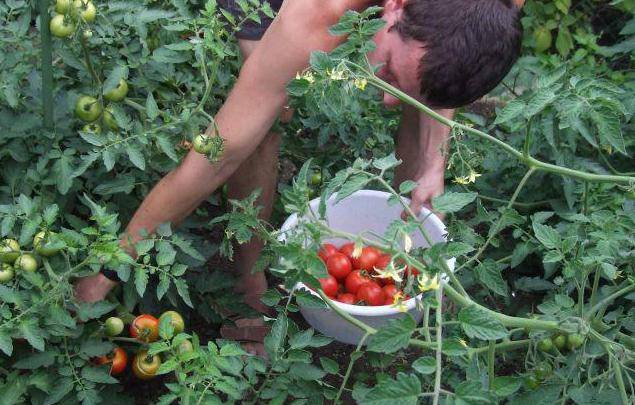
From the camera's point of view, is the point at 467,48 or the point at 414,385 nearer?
the point at 414,385

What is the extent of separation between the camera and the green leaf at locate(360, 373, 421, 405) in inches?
56.0

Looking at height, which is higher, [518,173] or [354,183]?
[354,183]

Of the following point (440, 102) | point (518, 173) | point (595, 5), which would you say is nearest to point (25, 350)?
point (440, 102)

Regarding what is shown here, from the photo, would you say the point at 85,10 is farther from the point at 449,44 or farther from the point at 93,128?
the point at 449,44

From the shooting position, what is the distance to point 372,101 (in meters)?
2.94

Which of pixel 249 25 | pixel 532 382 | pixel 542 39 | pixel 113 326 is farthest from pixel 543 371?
pixel 542 39

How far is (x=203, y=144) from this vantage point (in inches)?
76.4

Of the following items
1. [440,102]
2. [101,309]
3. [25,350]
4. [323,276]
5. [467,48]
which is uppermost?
[467,48]

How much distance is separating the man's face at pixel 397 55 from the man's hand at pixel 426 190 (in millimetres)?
472

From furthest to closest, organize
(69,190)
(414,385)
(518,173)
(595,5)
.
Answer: (595,5), (518,173), (69,190), (414,385)

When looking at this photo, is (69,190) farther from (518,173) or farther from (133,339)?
(518,173)

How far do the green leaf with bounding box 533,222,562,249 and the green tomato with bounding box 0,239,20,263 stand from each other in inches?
44.6

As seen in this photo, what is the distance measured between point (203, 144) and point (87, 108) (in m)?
0.38

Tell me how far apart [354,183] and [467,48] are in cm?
44
